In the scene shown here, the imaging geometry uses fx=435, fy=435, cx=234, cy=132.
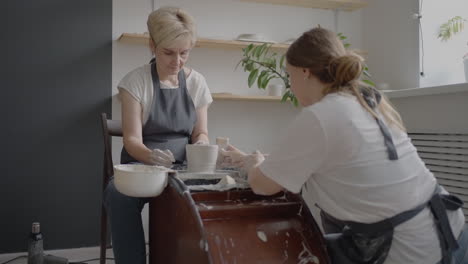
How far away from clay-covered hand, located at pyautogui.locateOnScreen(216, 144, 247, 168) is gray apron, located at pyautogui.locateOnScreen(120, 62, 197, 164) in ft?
1.09

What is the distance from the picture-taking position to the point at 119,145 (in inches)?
111

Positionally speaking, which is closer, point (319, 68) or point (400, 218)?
point (400, 218)

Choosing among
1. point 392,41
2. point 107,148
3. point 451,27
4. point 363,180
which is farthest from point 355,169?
point 392,41

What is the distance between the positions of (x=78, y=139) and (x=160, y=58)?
3.98 ft

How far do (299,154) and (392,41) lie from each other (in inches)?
91.7

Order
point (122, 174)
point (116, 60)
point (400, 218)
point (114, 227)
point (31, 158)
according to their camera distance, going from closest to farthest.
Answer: point (400, 218), point (122, 174), point (114, 227), point (31, 158), point (116, 60)

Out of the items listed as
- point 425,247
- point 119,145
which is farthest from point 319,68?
point 119,145

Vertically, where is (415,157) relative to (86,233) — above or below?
above

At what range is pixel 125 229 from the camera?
1.41 meters

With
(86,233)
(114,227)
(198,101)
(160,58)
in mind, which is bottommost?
(86,233)

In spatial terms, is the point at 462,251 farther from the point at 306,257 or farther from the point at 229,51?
the point at 229,51

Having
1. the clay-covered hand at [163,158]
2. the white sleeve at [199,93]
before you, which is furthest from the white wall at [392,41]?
the clay-covered hand at [163,158]

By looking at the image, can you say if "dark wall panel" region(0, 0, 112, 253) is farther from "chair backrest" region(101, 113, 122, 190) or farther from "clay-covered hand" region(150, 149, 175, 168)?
"clay-covered hand" region(150, 149, 175, 168)

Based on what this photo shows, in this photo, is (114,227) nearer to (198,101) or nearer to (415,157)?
(198,101)
